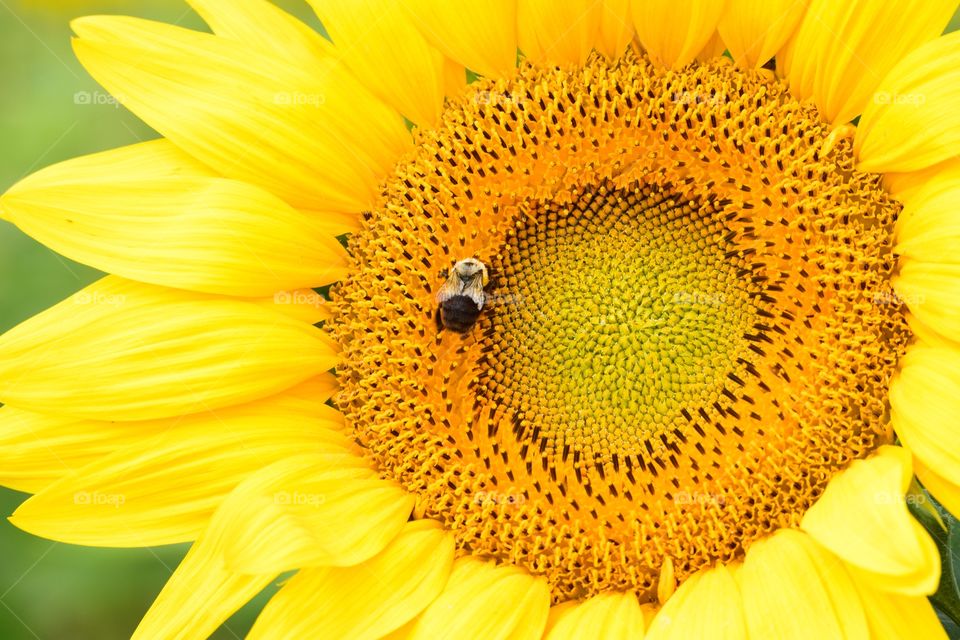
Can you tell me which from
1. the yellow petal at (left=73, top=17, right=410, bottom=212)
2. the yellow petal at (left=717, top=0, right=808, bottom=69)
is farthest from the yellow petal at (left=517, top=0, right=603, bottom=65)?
the yellow petal at (left=73, top=17, right=410, bottom=212)

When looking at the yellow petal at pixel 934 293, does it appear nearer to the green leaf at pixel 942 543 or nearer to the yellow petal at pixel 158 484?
the green leaf at pixel 942 543

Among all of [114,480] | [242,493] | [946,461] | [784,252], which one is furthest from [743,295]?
[114,480]

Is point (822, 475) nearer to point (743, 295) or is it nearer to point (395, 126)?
point (743, 295)

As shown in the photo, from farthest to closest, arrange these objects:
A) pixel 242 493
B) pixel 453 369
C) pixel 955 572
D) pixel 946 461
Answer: pixel 453 369 < pixel 242 493 < pixel 955 572 < pixel 946 461

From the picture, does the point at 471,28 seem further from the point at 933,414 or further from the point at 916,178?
the point at 933,414

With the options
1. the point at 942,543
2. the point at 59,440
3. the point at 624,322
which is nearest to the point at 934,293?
the point at 942,543

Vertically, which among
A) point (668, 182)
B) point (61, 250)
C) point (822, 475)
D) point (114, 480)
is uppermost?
point (668, 182)

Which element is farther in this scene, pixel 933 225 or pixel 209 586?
pixel 209 586
